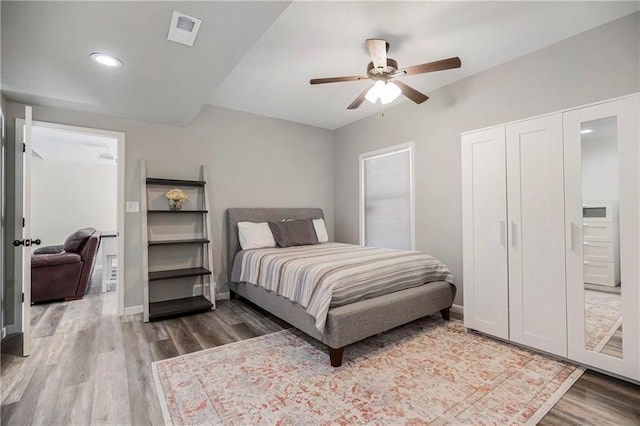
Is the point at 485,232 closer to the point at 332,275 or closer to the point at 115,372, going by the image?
the point at 332,275

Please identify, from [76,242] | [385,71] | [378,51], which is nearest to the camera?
[378,51]

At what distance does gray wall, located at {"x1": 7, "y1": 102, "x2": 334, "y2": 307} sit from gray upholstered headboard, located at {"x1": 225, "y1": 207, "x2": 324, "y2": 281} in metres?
0.13

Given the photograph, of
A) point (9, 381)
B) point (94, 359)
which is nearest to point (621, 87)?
point (94, 359)

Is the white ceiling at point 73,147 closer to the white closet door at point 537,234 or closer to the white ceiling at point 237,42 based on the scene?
the white ceiling at point 237,42

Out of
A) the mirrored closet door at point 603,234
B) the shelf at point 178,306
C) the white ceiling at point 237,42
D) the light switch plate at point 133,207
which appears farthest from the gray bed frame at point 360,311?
the white ceiling at point 237,42

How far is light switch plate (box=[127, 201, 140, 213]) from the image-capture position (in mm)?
3494

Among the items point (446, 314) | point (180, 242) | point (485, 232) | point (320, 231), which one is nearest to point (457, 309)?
point (446, 314)

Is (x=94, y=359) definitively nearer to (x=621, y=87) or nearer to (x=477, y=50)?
(x=477, y=50)

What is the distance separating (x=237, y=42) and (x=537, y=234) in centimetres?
278

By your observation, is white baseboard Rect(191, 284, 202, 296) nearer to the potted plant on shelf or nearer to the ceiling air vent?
the potted plant on shelf

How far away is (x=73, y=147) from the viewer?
17.4 feet

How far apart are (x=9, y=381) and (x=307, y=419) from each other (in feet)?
7.06

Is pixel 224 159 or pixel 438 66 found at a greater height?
pixel 438 66

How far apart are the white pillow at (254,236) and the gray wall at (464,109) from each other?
159cm
